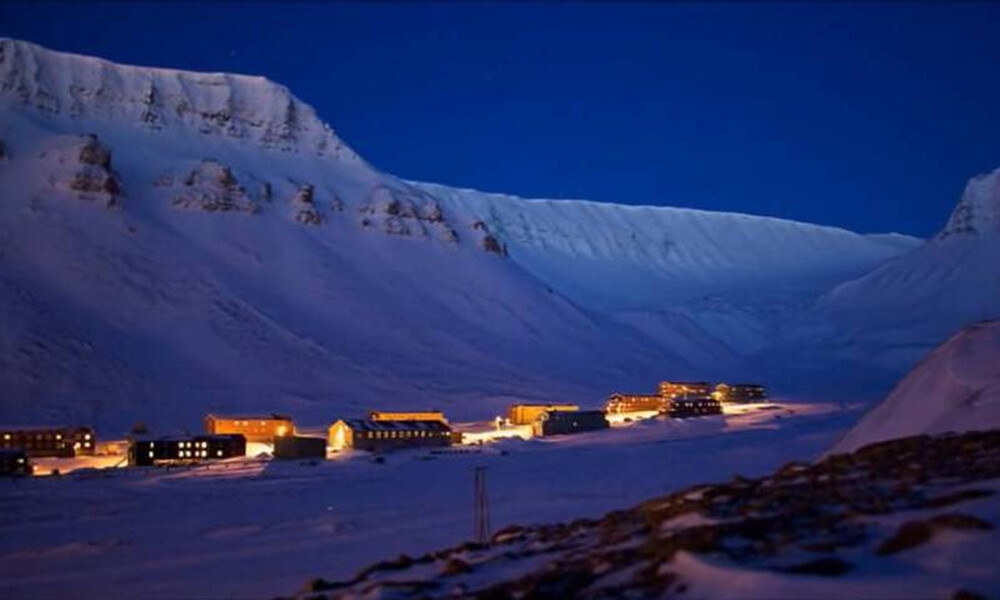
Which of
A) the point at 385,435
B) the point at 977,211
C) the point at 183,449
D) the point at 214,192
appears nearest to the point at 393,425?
the point at 385,435

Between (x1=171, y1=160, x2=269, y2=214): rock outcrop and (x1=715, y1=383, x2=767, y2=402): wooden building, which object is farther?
(x1=171, y1=160, x2=269, y2=214): rock outcrop

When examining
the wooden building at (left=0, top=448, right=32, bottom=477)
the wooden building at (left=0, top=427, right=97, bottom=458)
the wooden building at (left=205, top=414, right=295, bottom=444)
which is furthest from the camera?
the wooden building at (left=205, top=414, right=295, bottom=444)

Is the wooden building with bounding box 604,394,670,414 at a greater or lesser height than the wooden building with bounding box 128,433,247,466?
greater

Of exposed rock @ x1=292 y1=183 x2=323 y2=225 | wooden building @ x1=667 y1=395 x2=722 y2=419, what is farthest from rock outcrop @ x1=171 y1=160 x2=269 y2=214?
wooden building @ x1=667 y1=395 x2=722 y2=419

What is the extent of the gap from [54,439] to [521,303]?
6776 centimetres

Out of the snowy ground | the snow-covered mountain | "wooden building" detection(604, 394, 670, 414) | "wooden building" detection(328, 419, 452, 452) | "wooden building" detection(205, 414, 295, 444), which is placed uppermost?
the snow-covered mountain

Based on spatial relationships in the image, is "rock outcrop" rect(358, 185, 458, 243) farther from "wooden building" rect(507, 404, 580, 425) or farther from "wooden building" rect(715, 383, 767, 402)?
"wooden building" rect(507, 404, 580, 425)

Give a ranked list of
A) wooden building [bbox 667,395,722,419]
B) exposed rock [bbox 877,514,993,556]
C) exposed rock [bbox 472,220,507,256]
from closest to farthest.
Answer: exposed rock [bbox 877,514,993,556]
wooden building [bbox 667,395,722,419]
exposed rock [bbox 472,220,507,256]

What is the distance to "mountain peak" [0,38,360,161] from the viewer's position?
10638 centimetres

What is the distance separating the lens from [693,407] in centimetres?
6744

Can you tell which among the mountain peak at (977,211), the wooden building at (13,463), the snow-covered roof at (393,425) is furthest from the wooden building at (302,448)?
the mountain peak at (977,211)

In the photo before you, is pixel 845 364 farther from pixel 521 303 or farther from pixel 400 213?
pixel 400 213

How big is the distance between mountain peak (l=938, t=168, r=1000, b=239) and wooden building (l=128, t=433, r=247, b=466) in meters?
141

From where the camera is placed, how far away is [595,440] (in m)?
50.8
